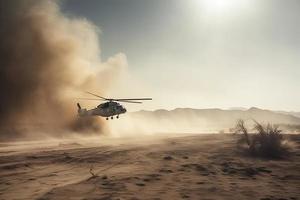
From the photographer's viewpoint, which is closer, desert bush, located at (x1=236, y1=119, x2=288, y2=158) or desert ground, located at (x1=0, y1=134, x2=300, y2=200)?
desert ground, located at (x1=0, y1=134, x2=300, y2=200)

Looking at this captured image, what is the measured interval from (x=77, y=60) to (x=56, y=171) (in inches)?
1312

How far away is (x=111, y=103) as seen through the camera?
29594 millimetres

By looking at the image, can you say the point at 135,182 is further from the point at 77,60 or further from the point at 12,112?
the point at 77,60

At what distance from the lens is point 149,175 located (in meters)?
11.4

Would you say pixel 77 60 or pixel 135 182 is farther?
pixel 77 60

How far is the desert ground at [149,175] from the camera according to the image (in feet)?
30.6

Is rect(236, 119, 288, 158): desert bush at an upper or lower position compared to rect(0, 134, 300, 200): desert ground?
upper

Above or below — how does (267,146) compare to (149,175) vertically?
above

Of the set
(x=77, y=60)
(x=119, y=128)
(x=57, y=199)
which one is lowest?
(x=57, y=199)

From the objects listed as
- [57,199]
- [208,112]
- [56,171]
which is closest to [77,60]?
[56,171]

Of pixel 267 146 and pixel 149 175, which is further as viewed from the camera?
pixel 267 146

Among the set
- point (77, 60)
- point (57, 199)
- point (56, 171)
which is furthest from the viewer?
point (77, 60)

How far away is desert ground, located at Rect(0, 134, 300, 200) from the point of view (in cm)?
933

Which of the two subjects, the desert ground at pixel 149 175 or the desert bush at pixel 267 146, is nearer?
the desert ground at pixel 149 175
